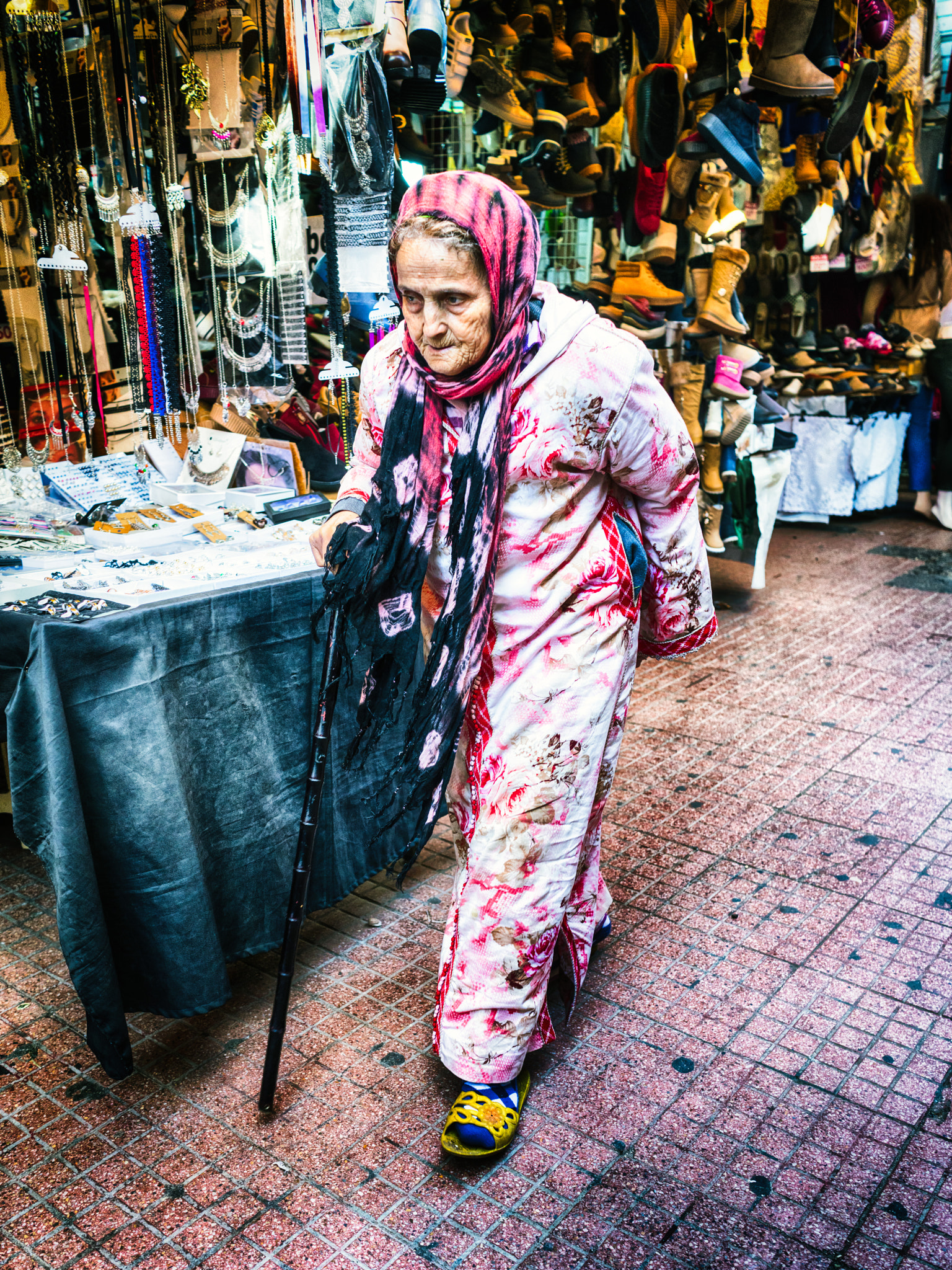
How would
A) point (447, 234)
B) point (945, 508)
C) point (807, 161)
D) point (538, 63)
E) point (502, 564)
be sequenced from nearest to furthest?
point (447, 234)
point (502, 564)
point (538, 63)
point (807, 161)
point (945, 508)

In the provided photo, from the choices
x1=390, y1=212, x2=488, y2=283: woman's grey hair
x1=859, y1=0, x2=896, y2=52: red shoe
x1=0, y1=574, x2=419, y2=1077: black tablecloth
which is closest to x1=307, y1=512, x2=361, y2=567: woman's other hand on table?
x1=0, y1=574, x2=419, y2=1077: black tablecloth

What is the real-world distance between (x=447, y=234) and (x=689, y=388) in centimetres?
342

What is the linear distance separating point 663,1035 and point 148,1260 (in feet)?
3.54

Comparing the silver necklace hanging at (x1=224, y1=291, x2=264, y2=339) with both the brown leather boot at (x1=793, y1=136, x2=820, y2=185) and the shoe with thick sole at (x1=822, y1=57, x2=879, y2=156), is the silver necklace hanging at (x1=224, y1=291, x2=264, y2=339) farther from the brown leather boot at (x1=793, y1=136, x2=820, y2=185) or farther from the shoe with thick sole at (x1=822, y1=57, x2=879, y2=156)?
the brown leather boot at (x1=793, y1=136, x2=820, y2=185)

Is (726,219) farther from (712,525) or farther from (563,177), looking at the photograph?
(712,525)

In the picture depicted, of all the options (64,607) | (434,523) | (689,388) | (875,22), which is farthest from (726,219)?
(64,607)

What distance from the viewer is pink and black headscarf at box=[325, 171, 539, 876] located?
1.61 m

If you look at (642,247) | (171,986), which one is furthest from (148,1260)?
(642,247)

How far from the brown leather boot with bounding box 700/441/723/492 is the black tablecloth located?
307cm

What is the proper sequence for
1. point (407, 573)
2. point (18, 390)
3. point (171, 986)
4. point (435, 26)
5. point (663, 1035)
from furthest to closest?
point (18, 390) → point (435, 26) → point (663, 1035) → point (171, 986) → point (407, 573)

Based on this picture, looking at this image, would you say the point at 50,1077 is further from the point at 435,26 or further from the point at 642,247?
the point at 642,247

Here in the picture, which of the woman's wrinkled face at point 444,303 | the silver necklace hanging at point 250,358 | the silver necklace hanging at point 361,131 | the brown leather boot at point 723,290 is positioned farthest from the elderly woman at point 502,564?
the brown leather boot at point 723,290

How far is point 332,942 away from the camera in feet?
8.14

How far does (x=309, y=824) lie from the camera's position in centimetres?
179
